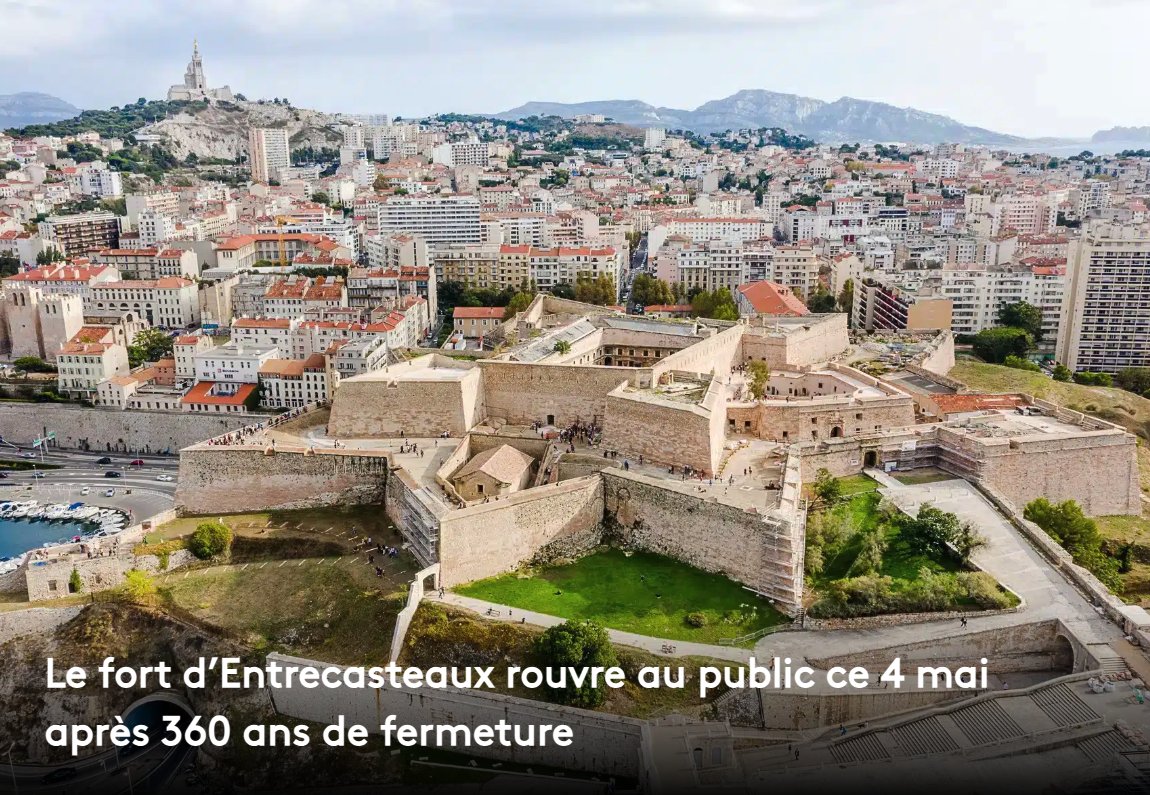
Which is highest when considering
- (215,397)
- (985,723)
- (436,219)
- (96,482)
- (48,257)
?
(436,219)

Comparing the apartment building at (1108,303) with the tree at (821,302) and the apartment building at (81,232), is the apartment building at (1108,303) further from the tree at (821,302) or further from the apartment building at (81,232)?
the apartment building at (81,232)

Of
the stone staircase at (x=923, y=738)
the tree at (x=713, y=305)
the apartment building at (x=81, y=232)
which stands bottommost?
the stone staircase at (x=923, y=738)

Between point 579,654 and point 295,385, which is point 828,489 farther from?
point 295,385

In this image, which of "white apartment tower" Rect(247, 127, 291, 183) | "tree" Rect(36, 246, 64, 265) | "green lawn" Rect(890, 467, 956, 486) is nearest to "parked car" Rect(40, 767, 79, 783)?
"green lawn" Rect(890, 467, 956, 486)

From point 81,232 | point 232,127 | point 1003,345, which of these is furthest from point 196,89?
point 1003,345

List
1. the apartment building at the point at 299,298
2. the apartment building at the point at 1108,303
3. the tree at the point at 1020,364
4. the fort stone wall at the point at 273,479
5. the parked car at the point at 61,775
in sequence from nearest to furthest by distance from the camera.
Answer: the parked car at the point at 61,775 < the fort stone wall at the point at 273,479 < the tree at the point at 1020,364 < the apartment building at the point at 1108,303 < the apartment building at the point at 299,298

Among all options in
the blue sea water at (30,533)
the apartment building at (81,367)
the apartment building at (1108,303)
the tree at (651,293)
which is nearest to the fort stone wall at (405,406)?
the blue sea water at (30,533)

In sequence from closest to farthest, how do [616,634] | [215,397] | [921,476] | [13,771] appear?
[616,634]
[13,771]
[921,476]
[215,397]
